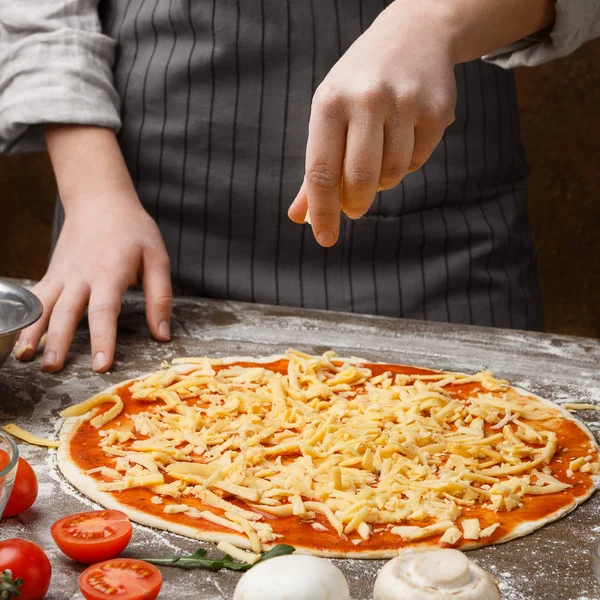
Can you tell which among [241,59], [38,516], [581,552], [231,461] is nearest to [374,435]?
[231,461]

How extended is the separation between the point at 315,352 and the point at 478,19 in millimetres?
Result: 701

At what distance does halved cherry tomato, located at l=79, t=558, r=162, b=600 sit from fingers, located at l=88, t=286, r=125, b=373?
712 mm

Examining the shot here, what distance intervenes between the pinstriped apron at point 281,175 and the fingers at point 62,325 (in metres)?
0.36

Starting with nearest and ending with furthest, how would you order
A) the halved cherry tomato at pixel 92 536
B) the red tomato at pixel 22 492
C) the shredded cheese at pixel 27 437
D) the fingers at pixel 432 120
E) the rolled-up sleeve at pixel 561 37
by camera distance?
1. the halved cherry tomato at pixel 92 536
2. the red tomato at pixel 22 492
3. the fingers at pixel 432 120
4. the shredded cheese at pixel 27 437
5. the rolled-up sleeve at pixel 561 37

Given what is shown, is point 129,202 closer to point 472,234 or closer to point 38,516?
point 472,234

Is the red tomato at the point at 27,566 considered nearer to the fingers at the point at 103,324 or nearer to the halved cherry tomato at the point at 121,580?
the halved cherry tomato at the point at 121,580

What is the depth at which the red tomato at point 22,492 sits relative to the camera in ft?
3.67

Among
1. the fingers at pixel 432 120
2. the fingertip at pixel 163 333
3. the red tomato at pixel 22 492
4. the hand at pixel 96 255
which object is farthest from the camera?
the fingertip at pixel 163 333

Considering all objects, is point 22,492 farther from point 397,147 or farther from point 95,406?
point 397,147

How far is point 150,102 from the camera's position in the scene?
79.4 inches

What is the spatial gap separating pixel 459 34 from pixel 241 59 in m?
0.68

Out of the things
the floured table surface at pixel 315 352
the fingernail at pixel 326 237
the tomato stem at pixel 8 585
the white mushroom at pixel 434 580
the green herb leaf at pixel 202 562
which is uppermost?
the fingernail at pixel 326 237

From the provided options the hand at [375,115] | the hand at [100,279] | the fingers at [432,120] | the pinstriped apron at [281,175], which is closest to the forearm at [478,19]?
the hand at [375,115]

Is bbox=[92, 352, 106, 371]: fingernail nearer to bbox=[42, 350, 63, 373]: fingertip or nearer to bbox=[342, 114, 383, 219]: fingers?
bbox=[42, 350, 63, 373]: fingertip
